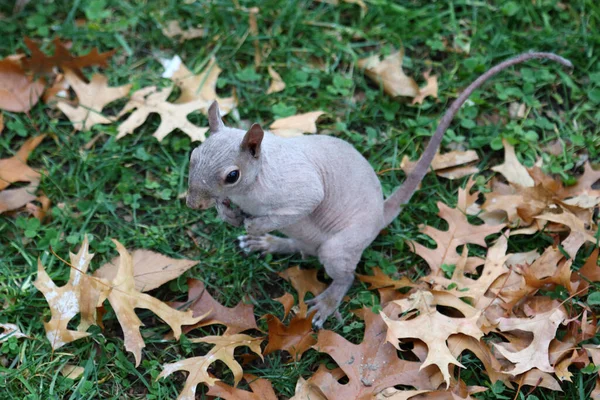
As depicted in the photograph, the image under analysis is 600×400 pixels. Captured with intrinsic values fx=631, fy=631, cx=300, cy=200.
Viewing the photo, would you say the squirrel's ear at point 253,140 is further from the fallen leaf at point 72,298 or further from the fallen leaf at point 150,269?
the fallen leaf at point 72,298

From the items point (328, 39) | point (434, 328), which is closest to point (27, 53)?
point (328, 39)

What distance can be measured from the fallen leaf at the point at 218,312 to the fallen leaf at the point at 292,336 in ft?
0.45

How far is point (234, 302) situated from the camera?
365cm

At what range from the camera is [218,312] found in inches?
137

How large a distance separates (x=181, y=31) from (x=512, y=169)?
257 cm

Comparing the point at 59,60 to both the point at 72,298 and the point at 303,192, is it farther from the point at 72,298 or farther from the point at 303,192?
the point at 303,192

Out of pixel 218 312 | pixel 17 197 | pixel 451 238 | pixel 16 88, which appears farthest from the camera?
pixel 16 88

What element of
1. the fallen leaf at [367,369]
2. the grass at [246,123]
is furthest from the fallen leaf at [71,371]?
the fallen leaf at [367,369]

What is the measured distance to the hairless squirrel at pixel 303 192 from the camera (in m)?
2.81

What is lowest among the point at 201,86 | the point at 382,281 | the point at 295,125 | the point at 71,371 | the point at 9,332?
the point at 71,371

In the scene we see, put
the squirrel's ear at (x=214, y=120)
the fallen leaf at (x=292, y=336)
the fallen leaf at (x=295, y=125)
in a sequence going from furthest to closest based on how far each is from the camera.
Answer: the fallen leaf at (x=295, y=125) → the fallen leaf at (x=292, y=336) → the squirrel's ear at (x=214, y=120)

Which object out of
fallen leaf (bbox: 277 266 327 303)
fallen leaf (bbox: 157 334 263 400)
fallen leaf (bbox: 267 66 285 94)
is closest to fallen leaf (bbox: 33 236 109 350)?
fallen leaf (bbox: 157 334 263 400)

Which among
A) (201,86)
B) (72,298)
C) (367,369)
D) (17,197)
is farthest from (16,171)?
(367,369)

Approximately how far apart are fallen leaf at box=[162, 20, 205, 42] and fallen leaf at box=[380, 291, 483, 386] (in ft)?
8.50
